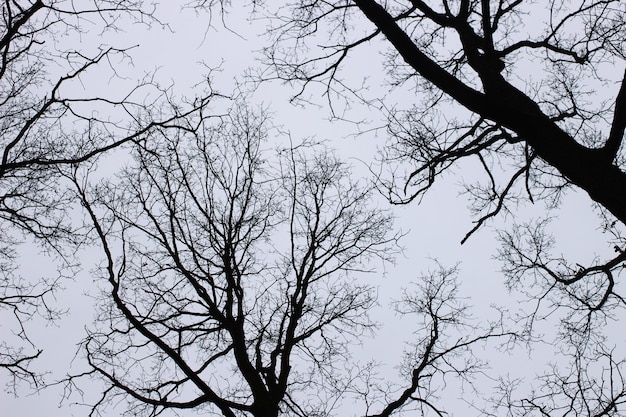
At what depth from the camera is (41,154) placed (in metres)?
5.78

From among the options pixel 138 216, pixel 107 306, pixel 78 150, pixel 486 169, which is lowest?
pixel 486 169

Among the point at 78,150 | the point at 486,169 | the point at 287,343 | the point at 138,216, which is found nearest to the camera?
the point at 486,169

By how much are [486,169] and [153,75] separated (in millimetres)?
3752

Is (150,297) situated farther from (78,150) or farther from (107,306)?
(78,150)

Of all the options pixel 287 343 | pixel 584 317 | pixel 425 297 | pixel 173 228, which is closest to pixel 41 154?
pixel 173 228

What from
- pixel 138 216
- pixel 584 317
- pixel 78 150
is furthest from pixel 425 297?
pixel 78 150

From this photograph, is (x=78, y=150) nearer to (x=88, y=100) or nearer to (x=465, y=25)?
(x=88, y=100)

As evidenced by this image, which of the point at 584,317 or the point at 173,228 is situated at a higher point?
the point at 173,228

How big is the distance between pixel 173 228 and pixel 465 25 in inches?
203

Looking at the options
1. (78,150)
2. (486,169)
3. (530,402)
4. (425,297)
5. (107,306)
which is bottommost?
(530,402)

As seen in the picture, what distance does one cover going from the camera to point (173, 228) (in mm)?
7836

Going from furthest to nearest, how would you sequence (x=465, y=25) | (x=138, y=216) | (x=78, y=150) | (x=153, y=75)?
(x=138, y=216), (x=78, y=150), (x=153, y=75), (x=465, y=25)

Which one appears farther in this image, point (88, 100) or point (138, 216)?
point (138, 216)

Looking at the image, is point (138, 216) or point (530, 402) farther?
point (138, 216)
